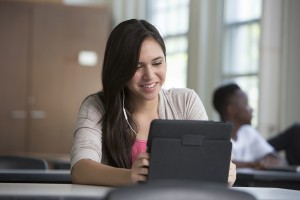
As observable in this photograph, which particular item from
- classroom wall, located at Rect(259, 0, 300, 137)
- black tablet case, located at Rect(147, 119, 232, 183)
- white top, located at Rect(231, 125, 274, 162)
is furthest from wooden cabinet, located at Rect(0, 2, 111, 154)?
black tablet case, located at Rect(147, 119, 232, 183)

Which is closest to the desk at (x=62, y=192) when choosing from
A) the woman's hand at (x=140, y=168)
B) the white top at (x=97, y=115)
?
the woman's hand at (x=140, y=168)

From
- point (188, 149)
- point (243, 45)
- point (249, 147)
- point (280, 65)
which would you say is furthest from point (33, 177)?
point (243, 45)

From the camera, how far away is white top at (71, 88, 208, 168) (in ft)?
9.48

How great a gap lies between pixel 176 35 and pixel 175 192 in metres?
7.58

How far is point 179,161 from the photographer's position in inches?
95.5

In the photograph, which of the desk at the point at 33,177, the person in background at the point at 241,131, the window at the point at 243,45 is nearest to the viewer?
the desk at the point at 33,177

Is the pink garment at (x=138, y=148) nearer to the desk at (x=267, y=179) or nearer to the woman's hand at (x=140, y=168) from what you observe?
the woman's hand at (x=140, y=168)

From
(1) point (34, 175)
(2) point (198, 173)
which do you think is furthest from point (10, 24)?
(2) point (198, 173)

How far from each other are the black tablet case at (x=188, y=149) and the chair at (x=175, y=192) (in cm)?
69

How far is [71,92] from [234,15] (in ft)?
7.68

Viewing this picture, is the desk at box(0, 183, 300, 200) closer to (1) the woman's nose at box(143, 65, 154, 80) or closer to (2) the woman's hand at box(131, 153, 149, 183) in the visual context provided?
(2) the woman's hand at box(131, 153, 149, 183)

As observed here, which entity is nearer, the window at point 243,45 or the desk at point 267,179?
the desk at point 267,179

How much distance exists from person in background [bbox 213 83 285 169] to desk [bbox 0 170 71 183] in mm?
2229

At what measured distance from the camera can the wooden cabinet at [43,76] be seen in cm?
892
